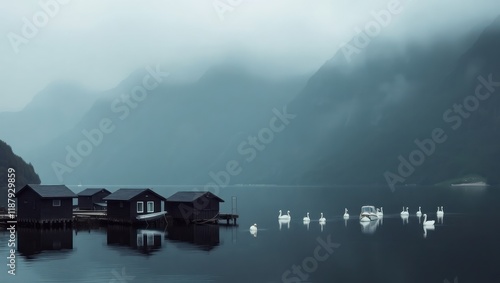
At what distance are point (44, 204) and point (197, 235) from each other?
2677 centimetres

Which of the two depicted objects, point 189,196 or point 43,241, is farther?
point 189,196

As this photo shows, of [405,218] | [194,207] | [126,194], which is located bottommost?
[405,218]

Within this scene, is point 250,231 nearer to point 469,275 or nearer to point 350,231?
point 350,231

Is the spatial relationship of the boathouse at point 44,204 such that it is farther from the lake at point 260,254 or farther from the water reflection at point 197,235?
the water reflection at point 197,235

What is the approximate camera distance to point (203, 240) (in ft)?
265

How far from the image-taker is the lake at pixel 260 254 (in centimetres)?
5359

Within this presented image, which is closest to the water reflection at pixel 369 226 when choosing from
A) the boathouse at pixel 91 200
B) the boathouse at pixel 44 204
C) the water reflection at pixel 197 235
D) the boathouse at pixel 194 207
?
the water reflection at pixel 197 235

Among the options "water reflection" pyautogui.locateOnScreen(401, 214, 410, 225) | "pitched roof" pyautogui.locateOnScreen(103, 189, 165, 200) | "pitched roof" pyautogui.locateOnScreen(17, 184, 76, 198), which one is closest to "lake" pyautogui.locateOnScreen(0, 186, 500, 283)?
"pitched roof" pyautogui.locateOnScreen(103, 189, 165, 200)

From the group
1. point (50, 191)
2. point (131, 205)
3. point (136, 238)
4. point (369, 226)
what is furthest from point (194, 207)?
point (369, 226)

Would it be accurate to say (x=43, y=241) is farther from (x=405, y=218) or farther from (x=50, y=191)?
(x=405, y=218)

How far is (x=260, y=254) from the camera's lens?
225 feet

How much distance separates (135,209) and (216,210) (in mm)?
14745

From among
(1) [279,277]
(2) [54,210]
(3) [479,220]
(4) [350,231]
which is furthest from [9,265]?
(3) [479,220]

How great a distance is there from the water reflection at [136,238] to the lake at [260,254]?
13 centimetres
